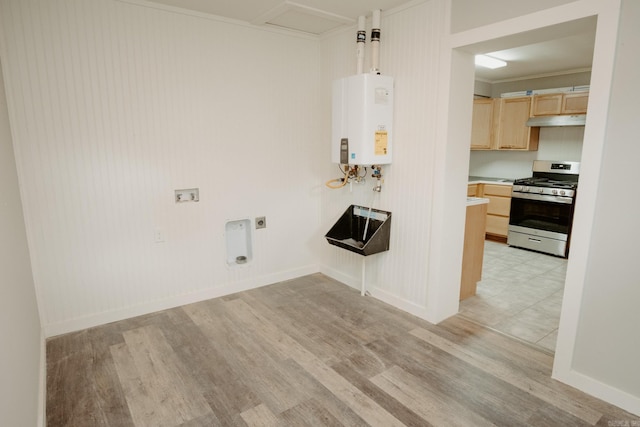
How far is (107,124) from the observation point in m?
2.76

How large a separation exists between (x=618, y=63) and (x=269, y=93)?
2621 millimetres

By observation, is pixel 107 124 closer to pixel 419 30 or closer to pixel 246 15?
pixel 246 15

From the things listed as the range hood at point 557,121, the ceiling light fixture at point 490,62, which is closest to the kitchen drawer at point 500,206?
the range hood at point 557,121

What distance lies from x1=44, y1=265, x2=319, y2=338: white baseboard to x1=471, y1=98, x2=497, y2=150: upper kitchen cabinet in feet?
12.1

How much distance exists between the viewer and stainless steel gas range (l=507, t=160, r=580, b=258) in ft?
15.4

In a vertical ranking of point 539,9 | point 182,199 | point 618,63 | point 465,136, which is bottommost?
point 182,199

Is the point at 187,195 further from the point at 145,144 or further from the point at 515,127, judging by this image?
the point at 515,127

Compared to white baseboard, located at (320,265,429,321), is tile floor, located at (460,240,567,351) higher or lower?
lower

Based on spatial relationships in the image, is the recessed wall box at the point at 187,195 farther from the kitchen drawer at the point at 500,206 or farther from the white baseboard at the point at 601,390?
the kitchen drawer at the point at 500,206

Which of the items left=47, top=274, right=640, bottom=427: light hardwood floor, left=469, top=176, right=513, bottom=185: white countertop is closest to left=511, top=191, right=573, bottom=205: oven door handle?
left=469, top=176, right=513, bottom=185: white countertop

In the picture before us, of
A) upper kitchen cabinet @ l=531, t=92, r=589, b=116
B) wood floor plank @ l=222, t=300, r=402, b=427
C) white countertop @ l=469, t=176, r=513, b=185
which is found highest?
upper kitchen cabinet @ l=531, t=92, r=589, b=116

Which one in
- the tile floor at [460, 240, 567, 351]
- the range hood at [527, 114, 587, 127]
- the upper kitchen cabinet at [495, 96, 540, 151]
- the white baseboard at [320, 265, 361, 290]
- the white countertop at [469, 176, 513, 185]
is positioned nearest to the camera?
the tile floor at [460, 240, 567, 351]

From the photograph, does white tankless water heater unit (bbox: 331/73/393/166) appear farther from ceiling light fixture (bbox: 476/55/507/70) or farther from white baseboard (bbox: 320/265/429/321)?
ceiling light fixture (bbox: 476/55/507/70)

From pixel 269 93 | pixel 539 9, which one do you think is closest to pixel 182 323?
pixel 269 93
